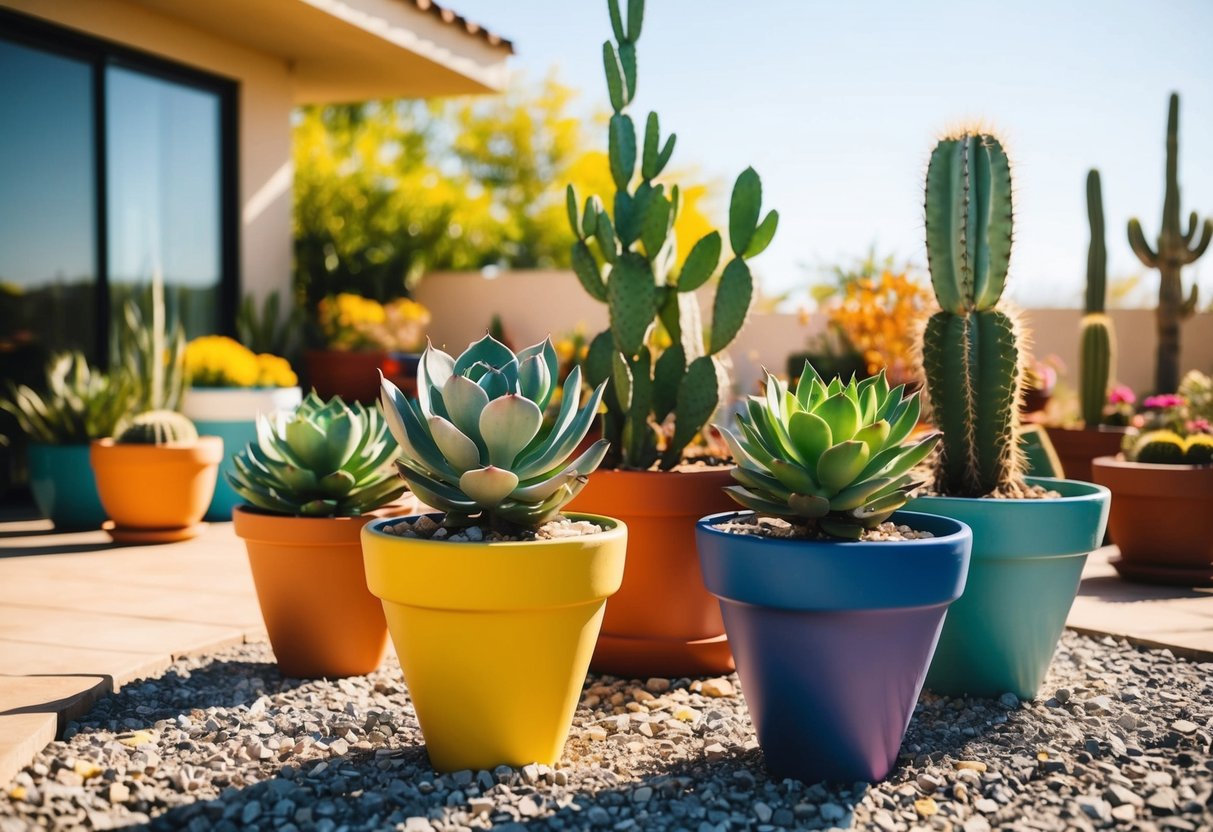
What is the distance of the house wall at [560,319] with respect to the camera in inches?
453

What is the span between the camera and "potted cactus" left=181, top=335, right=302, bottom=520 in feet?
19.6

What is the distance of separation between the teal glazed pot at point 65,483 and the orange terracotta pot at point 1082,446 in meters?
5.05

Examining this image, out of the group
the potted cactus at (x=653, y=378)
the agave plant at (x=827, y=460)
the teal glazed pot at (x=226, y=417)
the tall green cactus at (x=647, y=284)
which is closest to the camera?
the agave plant at (x=827, y=460)

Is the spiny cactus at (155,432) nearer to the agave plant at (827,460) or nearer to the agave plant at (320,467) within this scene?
the agave plant at (320,467)

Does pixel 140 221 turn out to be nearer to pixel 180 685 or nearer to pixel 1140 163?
pixel 180 685

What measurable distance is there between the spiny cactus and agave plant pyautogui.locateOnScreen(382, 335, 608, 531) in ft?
9.88

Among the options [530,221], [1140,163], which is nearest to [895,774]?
[1140,163]

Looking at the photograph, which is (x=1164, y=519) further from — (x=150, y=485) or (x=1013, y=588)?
(x=150, y=485)

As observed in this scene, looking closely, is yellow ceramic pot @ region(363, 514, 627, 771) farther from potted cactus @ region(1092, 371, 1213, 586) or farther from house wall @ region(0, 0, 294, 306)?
house wall @ region(0, 0, 294, 306)

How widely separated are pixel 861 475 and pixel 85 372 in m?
4.62

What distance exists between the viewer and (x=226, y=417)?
19.8 feet

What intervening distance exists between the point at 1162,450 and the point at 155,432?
450 cm

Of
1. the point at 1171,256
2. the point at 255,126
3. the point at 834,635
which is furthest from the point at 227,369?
the point at 1171,256

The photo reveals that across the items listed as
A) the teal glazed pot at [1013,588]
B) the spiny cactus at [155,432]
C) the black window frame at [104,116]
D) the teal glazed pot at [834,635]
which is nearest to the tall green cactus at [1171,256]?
the black window frame at [104,116]
